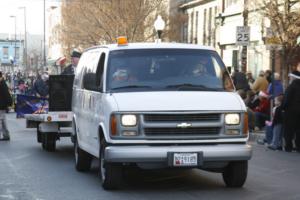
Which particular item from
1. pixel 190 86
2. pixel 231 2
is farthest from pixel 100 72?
pixel 231 2

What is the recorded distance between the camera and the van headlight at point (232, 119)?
10.2m

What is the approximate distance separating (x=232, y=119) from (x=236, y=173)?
34.4 inches

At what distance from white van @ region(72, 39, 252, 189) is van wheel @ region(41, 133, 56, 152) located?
5.23 metres

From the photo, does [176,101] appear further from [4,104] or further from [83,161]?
[4,104]

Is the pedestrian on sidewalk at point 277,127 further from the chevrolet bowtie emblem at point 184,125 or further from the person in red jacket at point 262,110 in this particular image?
the chevrolet bowtie emblem at point 184,125

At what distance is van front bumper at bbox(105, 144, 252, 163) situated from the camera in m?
9.84

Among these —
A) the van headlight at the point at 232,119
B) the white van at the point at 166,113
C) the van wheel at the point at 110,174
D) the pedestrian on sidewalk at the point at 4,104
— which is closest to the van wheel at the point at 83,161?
the white van at the point at 166,113

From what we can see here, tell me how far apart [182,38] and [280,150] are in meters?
38.6

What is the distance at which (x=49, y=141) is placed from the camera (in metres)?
16.5

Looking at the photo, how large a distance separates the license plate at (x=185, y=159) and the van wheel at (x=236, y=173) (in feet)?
2.83

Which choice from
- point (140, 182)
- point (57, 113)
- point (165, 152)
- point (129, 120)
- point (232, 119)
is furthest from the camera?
point (57, 113)

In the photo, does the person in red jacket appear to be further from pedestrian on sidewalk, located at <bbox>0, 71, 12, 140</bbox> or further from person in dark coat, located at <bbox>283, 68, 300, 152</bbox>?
pedestrian on sidewalk, located at <bbox>0, 71, 12, 140</bbox>

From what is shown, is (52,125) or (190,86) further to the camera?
(52,125)

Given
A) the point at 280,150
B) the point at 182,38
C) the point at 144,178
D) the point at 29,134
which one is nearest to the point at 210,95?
the point at 144,178
